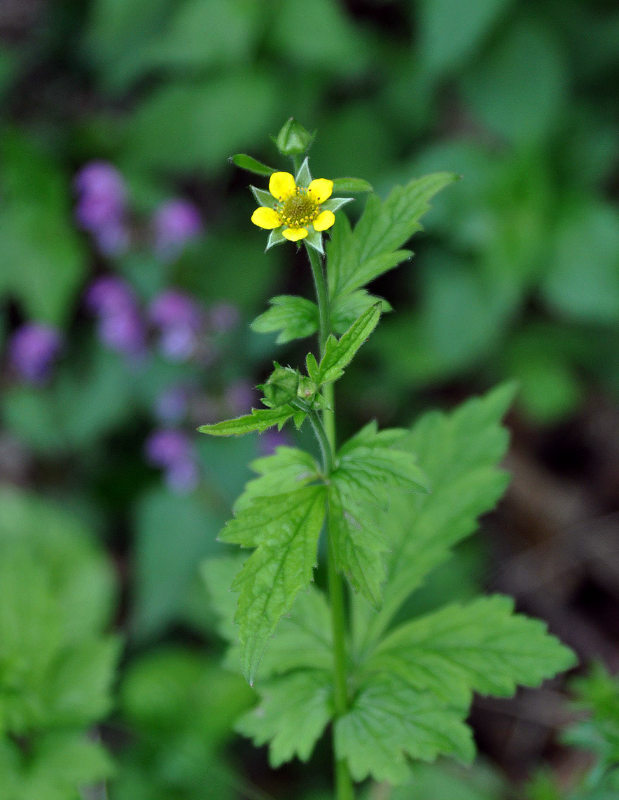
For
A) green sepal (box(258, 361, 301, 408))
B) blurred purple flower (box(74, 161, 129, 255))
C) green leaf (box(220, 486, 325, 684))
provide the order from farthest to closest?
blurred purple flower (box(74, 161, 129, 255))
green leaf (box(220, 486, 325, 684))
green sepal (box(258, 361, 301, 408))

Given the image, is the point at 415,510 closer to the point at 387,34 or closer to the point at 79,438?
the point at 79,438

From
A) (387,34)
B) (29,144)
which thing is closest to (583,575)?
(387,34)

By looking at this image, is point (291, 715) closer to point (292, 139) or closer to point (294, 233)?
point (294, 233)

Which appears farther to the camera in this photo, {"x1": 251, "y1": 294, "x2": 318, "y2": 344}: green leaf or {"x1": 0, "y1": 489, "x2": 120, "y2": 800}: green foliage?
{"x1": 0, "y1": 489, "x2": 120, "y2": 800}: green foliage

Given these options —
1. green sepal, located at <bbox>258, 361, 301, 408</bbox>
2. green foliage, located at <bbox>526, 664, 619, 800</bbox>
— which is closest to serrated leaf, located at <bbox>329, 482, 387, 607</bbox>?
green sepal, located at <bbox>258, 361, 301, 408</bbox>

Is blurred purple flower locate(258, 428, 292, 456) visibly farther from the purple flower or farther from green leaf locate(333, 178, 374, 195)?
green leaf locate(333, 178, 374, 195)

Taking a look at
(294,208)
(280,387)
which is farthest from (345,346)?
(294,208)
